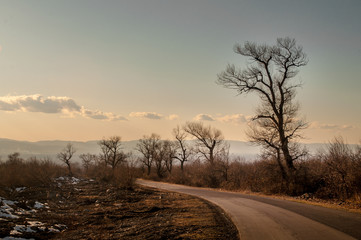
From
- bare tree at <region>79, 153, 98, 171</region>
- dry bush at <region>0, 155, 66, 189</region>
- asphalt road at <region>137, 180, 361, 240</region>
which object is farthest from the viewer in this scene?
bare tree at <region>79, 153, 98, 171</region>

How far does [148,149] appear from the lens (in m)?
61.7

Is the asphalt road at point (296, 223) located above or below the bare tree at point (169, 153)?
below

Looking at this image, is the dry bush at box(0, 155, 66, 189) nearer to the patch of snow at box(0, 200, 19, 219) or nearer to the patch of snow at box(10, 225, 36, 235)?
the patch of snow at box(0, 200, 19, 219)

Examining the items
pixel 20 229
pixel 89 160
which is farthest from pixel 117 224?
pixel 89 160

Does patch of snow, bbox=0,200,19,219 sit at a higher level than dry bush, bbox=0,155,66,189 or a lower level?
lower

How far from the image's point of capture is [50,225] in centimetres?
1227

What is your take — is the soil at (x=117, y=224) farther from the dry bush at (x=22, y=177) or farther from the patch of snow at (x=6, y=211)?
the dry bush at (x=22, y=177)

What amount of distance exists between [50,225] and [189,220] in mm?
7137

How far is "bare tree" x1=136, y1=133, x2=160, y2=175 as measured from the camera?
5984 centimetres

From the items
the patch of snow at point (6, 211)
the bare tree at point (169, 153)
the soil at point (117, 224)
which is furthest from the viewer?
the bare tree at point (169, 153)

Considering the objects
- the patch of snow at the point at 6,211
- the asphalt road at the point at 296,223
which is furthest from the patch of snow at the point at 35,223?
the asphalt road at the point at 296,223

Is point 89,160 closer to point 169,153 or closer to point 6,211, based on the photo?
point 169,153

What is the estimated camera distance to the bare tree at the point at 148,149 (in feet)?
196

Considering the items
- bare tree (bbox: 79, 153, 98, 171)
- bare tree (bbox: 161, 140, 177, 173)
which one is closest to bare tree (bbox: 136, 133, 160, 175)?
bare tree (bbox: 161, 140, 177, 173)
